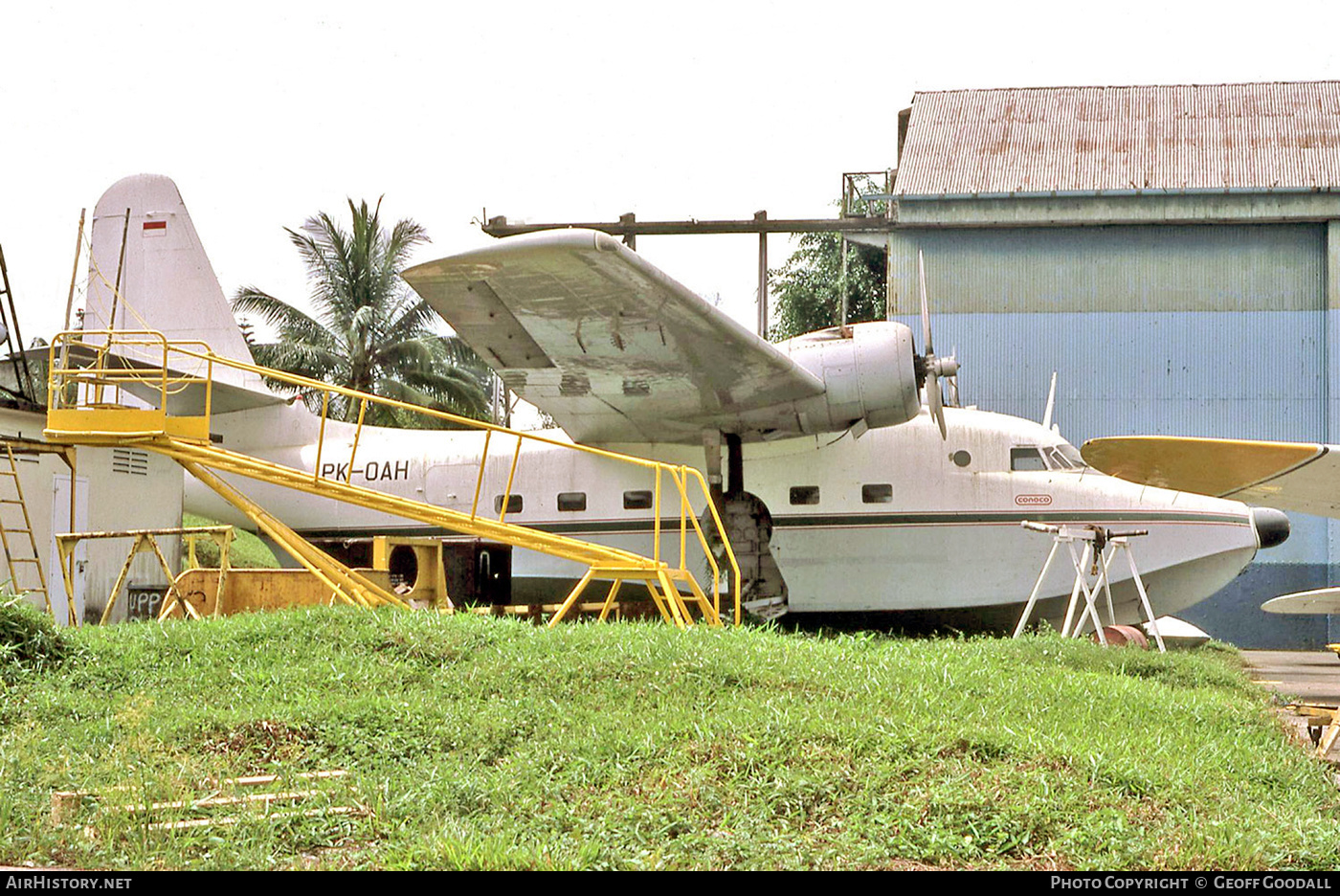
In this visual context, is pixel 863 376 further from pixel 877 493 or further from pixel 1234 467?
pixel 1234 467

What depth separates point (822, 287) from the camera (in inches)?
1409

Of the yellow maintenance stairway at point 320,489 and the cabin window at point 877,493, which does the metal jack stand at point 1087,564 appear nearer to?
the cabin window at point 877,493

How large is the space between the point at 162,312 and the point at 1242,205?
1944 cm

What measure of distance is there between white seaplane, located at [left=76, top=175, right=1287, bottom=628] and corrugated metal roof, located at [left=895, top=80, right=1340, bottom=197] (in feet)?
36.5

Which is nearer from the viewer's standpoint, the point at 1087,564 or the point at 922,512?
the point at 1087,564

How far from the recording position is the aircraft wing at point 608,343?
37.8 feet

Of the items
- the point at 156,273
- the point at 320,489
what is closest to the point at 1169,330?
the point at 156,273

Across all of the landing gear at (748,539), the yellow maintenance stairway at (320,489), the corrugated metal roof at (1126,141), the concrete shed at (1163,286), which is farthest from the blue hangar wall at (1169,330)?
the yellow maintenance stairway at (320,489)

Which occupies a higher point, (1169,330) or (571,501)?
(1169,330)

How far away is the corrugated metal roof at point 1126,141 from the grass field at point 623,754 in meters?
17.7

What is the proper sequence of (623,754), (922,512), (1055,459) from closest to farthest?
1. (623,754)
2. (922,512)
3. (1055,459)

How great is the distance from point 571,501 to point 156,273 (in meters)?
6.35

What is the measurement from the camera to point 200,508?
53.9ft
